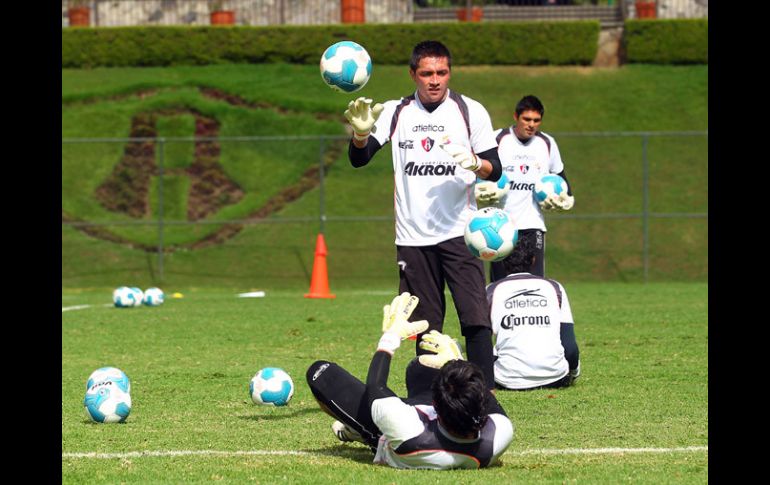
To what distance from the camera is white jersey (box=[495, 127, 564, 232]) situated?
13.1 m

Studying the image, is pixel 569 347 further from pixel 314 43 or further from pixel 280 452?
pixel 314 43

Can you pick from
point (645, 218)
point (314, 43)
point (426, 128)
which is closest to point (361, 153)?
point (426, 128)

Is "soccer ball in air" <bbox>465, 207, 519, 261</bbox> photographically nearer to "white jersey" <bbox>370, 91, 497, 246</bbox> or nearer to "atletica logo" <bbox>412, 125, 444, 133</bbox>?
"white jersey" <bbox>370, 91, 497, 246</bbox>

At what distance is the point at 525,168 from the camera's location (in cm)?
1317

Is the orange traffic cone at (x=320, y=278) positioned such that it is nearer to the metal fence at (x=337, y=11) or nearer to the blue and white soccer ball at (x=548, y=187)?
the blue and white soccer ball at (x=548, y=187)

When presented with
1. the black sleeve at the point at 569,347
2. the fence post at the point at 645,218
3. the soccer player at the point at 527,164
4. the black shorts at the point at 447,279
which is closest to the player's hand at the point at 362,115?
the black shorts at the point at 447,279

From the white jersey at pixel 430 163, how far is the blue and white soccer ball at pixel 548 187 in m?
3.83

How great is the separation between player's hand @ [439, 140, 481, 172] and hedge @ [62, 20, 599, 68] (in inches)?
1001

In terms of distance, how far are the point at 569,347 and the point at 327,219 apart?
15199 mm

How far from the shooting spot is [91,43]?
34.7m

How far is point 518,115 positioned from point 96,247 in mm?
15615

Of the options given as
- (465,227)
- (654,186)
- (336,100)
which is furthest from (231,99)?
(465,227)

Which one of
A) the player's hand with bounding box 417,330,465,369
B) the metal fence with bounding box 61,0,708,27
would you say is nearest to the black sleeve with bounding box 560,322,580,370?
the player's hand with bounding box 417,330,465,369
